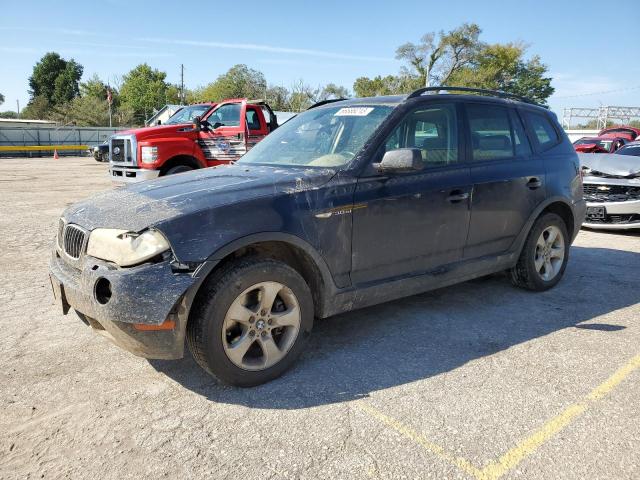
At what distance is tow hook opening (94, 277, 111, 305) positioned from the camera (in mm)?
2713

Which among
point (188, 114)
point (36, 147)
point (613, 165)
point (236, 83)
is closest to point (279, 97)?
point (236, 83)

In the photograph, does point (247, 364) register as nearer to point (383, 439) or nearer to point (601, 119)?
point (383, 439)

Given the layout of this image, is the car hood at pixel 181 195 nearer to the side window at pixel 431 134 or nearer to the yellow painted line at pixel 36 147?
the side window at pixel 431 134

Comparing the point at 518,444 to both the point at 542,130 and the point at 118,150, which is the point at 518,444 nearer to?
the point at 542,130

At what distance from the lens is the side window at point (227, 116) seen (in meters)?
10.9

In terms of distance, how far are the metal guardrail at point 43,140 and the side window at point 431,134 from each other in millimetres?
31851

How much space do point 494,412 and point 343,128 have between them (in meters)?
2.26

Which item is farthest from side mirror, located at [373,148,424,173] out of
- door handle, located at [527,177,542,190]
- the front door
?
door handle, located at [527,177,542,190]

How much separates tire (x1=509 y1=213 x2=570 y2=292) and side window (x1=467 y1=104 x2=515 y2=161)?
81cm

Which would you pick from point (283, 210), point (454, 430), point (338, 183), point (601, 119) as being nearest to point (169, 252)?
point (283, 210)

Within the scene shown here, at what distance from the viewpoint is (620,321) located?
4.18 m

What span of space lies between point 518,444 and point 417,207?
1.73 meters

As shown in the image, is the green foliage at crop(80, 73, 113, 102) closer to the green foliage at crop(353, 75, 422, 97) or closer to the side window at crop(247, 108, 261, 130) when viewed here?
the green foliage at crop(353, 75, 422, 97)

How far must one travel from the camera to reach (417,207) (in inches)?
143
